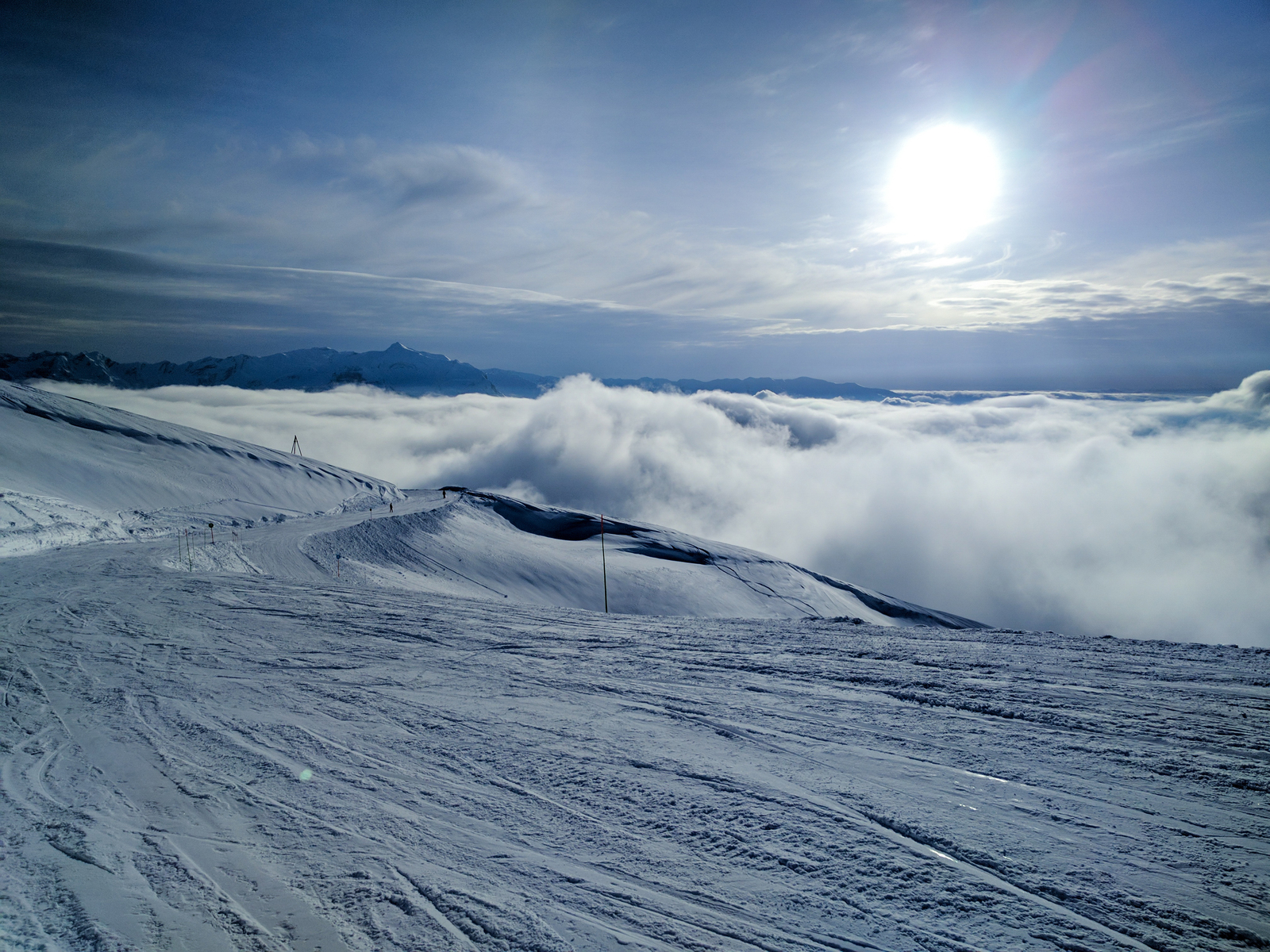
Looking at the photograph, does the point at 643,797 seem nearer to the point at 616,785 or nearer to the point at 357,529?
the point at 616,785

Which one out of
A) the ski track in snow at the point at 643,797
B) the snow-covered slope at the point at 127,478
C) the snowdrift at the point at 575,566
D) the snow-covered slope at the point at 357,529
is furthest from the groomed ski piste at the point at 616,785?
the snow-covered slope at the point at 127,478

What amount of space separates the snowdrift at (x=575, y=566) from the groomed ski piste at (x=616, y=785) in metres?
11.7

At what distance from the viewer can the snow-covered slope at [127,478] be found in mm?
22438

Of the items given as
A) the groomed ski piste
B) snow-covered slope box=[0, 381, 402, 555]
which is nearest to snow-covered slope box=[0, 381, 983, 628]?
snow-covered slope box=[0, 381, 402, 555]

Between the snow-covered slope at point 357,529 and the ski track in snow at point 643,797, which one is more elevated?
the ski track in snow at point 643,797

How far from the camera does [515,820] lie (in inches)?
183

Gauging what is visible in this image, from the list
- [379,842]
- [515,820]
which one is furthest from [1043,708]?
[379,842]

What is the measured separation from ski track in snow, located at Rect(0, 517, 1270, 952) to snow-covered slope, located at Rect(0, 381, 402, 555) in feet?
60.1

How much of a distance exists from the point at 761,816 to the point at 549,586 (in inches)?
931

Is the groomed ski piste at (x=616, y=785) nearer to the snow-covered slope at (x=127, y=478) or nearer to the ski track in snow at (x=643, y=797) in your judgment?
the ski track in snow at (x=643, y=797)

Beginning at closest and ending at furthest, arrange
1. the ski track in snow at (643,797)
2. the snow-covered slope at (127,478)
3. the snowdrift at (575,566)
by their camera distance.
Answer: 1. the ski track in snow at (643,797)
2. the snow-covered slope at (127,478)
3. the snowdrift at (575,566)

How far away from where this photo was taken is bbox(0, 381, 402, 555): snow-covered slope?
22.4 m

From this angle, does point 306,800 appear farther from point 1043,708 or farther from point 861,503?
point 861,503

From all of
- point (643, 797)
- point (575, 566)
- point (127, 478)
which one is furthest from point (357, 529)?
point (643, 797)
